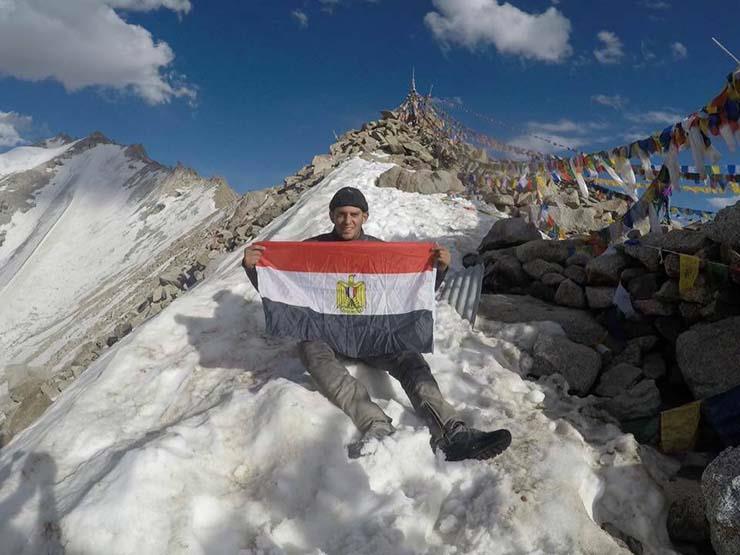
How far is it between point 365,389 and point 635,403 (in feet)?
7.40

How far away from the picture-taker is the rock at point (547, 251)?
6.55 metres

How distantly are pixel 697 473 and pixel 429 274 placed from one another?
2535 millimetres

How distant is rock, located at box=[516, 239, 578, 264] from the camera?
6555 millimetres

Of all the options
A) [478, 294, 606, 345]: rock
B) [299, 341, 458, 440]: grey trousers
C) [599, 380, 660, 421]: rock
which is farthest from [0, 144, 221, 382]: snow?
[599, 380, 660, 421]: rock

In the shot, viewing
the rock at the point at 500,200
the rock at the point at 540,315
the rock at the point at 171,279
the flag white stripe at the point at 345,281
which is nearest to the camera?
the flag white stripe at the point at 345,281

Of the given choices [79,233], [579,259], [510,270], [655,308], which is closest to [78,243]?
[79,233]

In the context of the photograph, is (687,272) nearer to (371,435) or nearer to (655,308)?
(655,308)

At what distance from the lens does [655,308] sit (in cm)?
487

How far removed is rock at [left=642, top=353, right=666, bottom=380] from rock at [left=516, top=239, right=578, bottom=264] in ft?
6.72

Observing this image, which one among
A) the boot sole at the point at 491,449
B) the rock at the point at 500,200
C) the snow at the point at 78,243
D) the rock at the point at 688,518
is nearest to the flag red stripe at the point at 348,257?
the boot sole at the point at 491,449

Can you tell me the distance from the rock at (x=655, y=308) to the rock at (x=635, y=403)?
36.9 inches

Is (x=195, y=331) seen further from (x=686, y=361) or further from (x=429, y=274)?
(x=686, y=361)

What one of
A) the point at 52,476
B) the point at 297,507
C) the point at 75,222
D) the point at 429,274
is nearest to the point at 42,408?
the point at 52,476

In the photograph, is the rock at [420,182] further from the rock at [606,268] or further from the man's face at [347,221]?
the man's face at [347,221]
